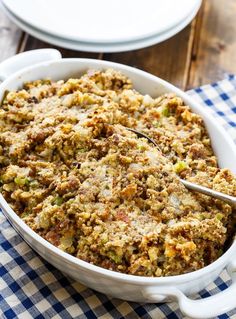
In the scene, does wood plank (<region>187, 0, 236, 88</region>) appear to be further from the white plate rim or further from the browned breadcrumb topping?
the browned breadcrumb topping

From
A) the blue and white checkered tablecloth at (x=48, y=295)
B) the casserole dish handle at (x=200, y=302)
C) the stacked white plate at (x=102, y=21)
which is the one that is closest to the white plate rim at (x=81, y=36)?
the stacked white plate at (x=102, y=21)

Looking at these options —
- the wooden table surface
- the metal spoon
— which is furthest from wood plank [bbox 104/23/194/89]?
the metal spoon

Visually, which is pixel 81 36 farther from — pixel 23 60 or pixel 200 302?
pixel 200 302

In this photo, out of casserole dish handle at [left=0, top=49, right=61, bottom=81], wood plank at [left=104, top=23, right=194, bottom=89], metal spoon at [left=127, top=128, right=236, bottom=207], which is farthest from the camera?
wood plank at [left=104, top=23, right=194, bottom=89]

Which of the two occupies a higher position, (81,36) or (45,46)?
(81,36)

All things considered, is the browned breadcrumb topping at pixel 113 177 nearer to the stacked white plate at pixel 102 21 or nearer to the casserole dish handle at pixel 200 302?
the casserole dish handle at pixel 200 302

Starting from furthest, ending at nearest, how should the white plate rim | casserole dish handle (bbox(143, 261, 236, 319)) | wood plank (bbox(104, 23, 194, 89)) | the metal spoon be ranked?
wood plank (bbox(104, 23, 194, 89)) → the white plate rim → the metal spoon → casserole dish handle (bbox(143, 261, 236, 319))

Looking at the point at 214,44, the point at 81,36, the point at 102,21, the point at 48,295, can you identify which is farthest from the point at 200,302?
the point at 214,44
